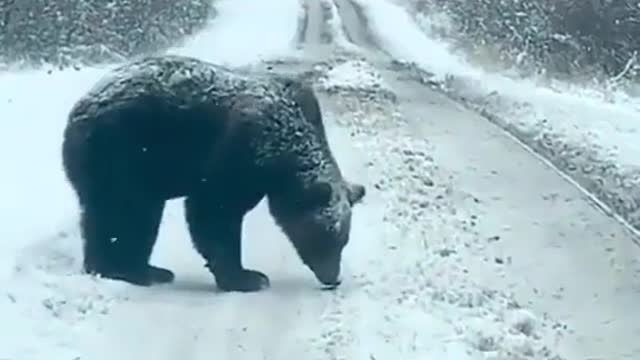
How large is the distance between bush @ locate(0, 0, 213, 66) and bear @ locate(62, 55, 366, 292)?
20.3 m

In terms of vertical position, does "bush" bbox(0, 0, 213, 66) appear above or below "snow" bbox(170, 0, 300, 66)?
above

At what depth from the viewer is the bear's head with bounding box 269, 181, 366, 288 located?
11000 millimetres

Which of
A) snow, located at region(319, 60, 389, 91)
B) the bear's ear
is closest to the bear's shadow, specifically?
the bear's ear

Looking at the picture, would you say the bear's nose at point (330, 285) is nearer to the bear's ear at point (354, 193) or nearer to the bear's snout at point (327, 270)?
the bear's snout at point (327, 270)

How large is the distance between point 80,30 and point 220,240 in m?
24.6

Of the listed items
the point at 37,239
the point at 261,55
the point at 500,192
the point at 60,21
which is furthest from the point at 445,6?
the point at 37,239

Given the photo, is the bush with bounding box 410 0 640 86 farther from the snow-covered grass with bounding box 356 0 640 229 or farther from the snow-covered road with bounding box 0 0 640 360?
the snow-covered road with bounding box 0 0 640 360

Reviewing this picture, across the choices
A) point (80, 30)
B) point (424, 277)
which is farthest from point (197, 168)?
point (80, 30)

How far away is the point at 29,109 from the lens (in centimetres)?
2180

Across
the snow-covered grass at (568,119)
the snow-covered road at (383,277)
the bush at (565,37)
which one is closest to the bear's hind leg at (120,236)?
the snow-covered road at (383,277)

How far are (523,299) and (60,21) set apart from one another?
24.1m

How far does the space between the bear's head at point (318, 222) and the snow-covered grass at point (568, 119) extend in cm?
507

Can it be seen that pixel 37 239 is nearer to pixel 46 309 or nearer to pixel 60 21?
pixel 46 309

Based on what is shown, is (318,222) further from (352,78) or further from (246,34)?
(246,34)
